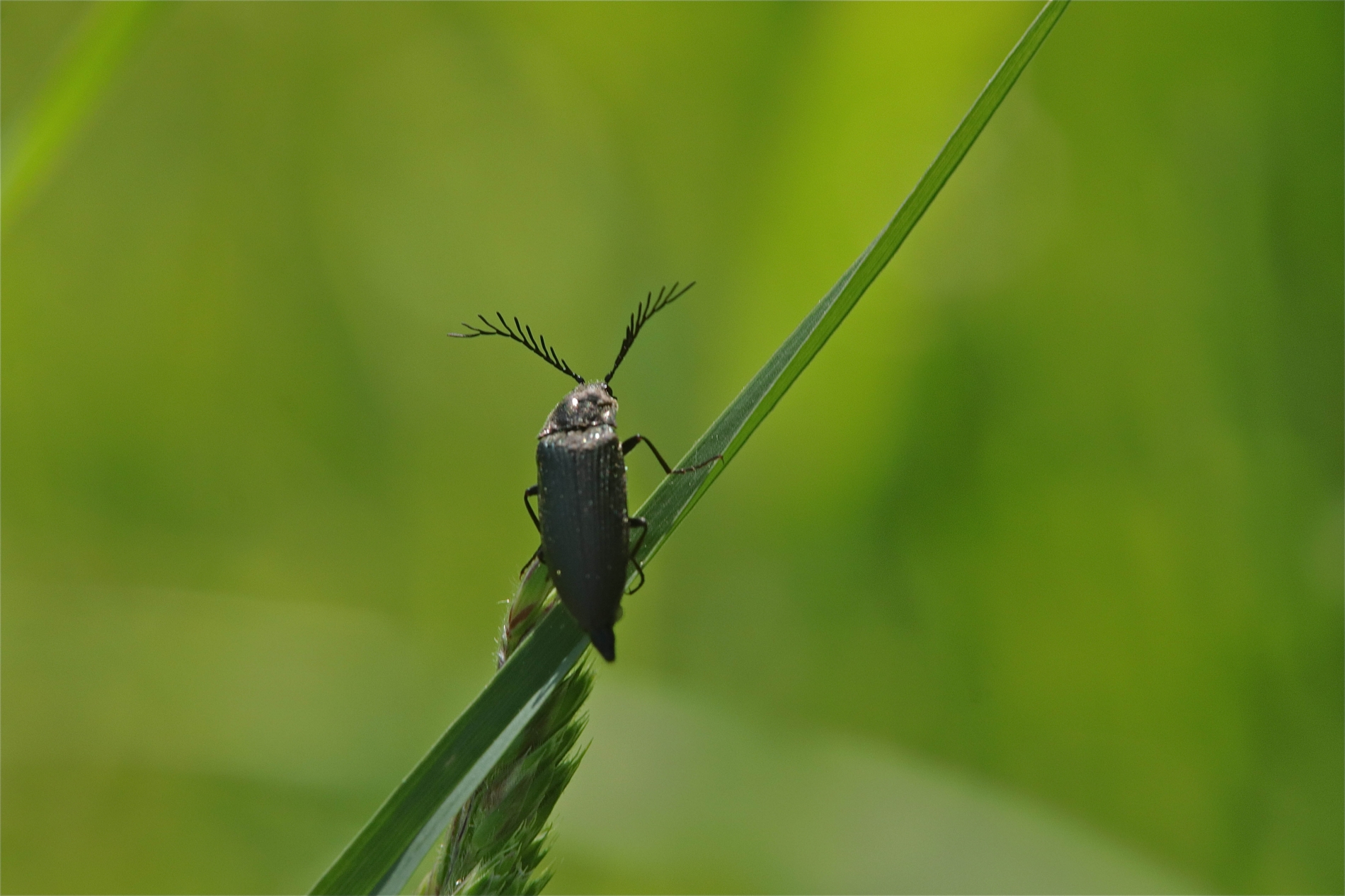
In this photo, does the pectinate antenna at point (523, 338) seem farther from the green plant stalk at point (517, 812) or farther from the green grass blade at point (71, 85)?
the green grass blade at point (71, 85)

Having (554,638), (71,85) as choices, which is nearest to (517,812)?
(554,638)

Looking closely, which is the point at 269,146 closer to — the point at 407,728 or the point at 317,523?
the point at 317,523

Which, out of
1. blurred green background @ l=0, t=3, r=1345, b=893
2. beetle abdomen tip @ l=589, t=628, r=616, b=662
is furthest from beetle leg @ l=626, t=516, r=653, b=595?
blurred green background @ l=0, t=3, r=1345, b=893

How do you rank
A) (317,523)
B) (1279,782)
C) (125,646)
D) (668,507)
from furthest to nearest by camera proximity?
(317,523) → (125,646) → (1279,782) → (668,507)

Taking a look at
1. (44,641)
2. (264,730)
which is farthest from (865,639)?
(44,641)

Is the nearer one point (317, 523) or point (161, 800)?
point (161, 800)

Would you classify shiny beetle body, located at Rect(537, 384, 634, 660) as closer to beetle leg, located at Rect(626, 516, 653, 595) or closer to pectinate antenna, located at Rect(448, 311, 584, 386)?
beetle leg, located at Rect(626, 516, 653, 595)

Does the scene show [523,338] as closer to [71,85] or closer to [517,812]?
[71,85]
